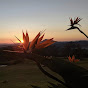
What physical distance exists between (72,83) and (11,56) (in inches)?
14.6

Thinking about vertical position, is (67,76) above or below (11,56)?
below

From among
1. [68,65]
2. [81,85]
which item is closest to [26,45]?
[68,65]

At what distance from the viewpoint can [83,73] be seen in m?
0.67

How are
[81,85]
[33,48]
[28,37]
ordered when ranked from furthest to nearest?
[28,37] < [33,48] < [81,85]

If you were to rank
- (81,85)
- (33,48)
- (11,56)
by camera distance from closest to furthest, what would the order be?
(81,85) < (11,56) < (33,48)

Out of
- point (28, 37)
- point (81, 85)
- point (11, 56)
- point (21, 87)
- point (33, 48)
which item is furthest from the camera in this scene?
point (21, 87)

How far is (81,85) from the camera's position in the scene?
622mm

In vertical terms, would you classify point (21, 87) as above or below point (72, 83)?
below

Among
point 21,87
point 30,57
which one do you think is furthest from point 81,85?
point 21,87

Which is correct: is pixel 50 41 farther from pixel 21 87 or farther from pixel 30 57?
pixel 21 87

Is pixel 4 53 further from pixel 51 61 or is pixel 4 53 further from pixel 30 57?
pixel 51 61

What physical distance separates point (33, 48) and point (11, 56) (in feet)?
0.62

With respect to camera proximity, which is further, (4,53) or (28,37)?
(28,37)

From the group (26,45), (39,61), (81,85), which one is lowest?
(81,85)
